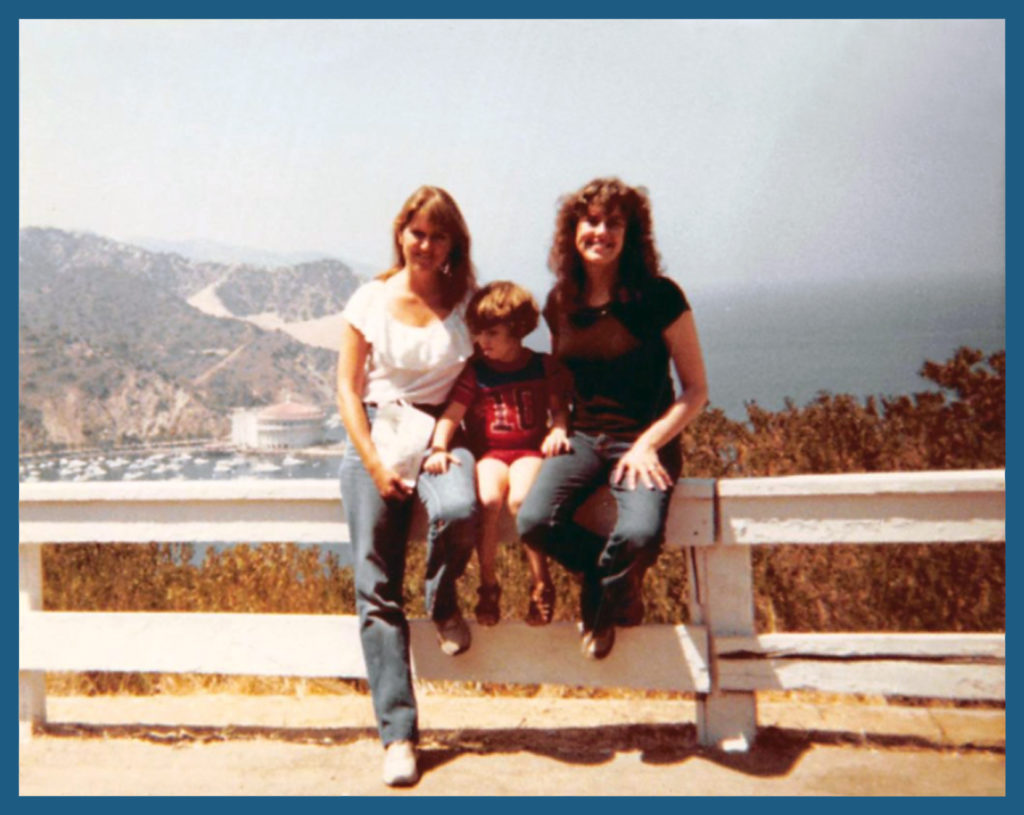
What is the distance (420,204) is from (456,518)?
41.9 inches

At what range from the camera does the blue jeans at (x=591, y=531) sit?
301cm

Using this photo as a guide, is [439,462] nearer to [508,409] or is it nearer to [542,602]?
[508,409]

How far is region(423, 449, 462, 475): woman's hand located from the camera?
123 inches

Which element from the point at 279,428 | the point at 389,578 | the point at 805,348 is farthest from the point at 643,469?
the point at 279,428

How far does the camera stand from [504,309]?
10.5 feet

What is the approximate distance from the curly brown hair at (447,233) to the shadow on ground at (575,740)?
61.4 inches

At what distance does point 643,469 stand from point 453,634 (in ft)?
2.79

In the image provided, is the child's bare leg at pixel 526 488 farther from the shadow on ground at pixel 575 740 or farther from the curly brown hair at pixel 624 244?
the shadow on ground at pixel 575 740

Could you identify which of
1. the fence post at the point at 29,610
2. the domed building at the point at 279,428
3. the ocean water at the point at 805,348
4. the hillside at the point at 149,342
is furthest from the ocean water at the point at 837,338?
the hillside at the point at 149,342

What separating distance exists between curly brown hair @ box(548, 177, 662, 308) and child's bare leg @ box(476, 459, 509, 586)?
1.97ft

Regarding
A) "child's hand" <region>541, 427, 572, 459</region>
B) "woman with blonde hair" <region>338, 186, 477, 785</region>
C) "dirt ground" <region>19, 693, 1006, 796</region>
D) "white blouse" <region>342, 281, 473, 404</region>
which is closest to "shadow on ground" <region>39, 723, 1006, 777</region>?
"dirt ground" <region>19, 693, 1006, 796</region>

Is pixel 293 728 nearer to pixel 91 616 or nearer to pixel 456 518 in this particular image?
pixel 91 616

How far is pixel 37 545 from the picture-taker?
3.76 meters

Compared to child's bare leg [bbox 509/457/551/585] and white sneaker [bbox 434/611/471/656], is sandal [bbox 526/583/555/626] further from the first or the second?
white sneaker [bbox 434/611/471/656]
